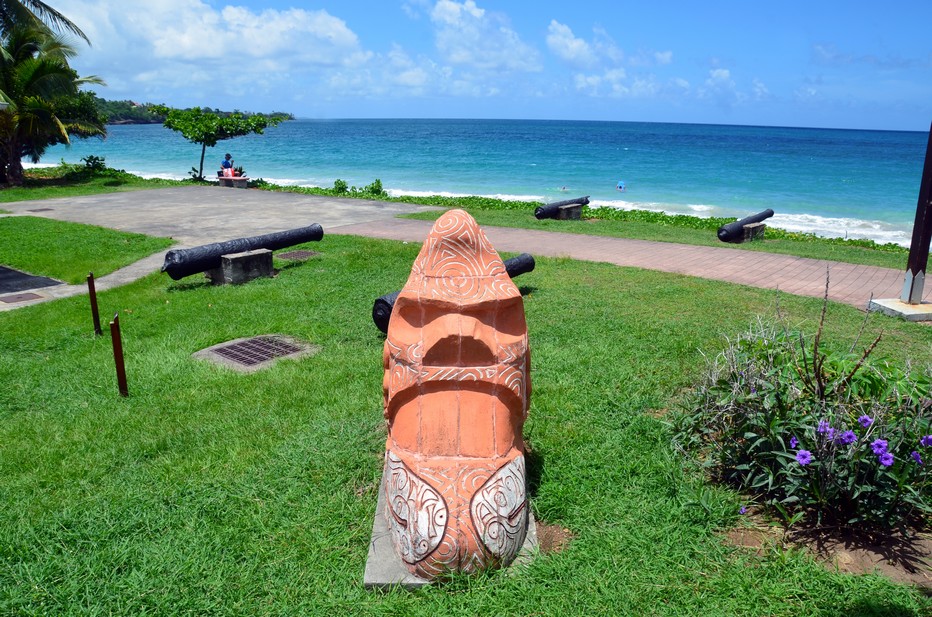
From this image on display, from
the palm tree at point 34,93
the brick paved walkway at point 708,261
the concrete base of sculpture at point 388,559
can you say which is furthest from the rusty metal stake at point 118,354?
the palm tree at point 34,93

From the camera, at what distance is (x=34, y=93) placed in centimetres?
1994

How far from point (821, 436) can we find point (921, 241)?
567cm

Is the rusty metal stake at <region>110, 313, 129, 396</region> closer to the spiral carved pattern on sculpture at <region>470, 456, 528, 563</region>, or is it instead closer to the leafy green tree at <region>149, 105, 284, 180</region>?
the spiral carved pattern on sculpture at <region>470, 456, 528, 563</region>

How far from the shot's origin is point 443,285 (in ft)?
10.8

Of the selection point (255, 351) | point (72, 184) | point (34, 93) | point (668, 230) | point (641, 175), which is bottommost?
point (255, 351)

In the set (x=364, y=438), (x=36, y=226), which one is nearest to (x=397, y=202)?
(x=36, y=226)

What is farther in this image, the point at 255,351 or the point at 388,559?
the point at 255,351

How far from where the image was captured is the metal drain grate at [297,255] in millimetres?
11242

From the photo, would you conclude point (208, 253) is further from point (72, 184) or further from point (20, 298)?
A: point (72, 184)

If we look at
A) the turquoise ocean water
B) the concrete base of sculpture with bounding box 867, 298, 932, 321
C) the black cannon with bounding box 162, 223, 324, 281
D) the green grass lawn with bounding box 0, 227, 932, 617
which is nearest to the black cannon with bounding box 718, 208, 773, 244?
the concrete base of sculpture with bounding box 867, 298, 932, 321

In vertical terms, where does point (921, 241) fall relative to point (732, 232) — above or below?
above

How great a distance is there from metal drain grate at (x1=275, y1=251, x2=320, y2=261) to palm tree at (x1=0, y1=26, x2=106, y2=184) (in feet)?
40.1

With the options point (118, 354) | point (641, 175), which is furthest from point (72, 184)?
point (641, 175)

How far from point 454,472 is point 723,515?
1677 millimetres
